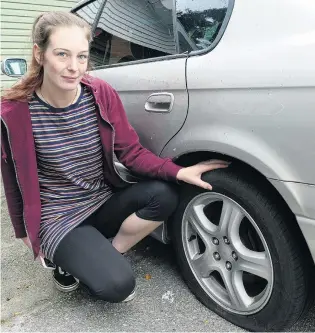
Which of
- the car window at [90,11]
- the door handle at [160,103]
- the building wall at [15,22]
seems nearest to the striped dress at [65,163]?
the door handle at [160,103]

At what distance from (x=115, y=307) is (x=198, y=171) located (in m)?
0.90

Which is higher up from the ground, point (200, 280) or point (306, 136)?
point (306, 136)

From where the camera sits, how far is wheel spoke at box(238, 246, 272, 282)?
1.77m

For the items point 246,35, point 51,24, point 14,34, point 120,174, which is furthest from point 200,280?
point 14,34

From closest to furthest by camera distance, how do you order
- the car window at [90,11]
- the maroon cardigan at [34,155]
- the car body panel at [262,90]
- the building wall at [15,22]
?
the car body panel at [262,90]
the maroon cardigan at [34,155]
the car window at [90,11]
the building wall at [15,22]

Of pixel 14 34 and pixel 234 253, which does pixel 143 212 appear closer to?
pixel 234 253

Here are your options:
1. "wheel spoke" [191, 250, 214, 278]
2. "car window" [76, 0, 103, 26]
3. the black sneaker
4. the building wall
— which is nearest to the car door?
"car window" [76, 0, 103, 26]

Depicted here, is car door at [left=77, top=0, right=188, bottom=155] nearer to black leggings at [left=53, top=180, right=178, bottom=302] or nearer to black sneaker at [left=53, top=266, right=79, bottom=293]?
black leggings at [left=53, top=180, right=178, bottom=302]

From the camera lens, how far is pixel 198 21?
1.90 meters

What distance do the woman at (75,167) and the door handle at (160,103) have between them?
5.7 inches

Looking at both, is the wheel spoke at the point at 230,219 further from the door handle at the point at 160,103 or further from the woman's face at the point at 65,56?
the woman's face at the point at 65,56

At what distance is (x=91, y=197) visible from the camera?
217cm

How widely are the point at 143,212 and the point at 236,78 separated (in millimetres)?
827

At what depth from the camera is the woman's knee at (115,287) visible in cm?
194
